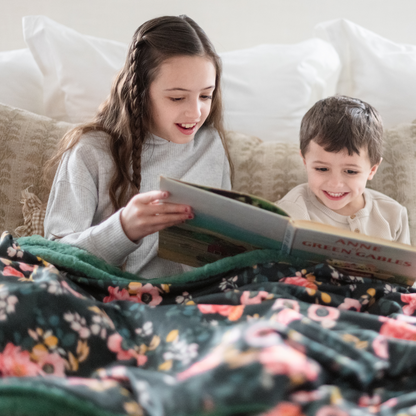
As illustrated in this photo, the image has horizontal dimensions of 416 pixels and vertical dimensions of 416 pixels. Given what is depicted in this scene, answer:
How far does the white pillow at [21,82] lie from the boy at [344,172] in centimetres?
96

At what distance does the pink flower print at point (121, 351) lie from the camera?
2.34 ft

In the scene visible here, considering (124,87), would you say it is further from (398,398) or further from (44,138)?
(398,398)

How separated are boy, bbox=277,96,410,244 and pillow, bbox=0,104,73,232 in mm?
711

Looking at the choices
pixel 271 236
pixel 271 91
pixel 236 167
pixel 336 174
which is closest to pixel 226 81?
pixel 271 91

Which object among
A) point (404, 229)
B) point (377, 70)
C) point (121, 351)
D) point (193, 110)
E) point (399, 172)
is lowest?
point (121, 351)

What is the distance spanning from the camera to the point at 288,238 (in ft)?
2.75

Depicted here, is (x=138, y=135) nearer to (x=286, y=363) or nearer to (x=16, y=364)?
(x=16, y=364)

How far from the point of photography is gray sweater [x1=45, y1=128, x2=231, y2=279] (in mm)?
998

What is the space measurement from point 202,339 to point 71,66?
1129 millimetres

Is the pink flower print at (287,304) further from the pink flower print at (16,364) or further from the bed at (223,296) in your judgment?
the pink flower print at (16,364)

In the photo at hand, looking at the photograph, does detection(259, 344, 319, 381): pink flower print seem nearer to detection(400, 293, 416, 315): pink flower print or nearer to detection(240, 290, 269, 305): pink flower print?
detection(240, 290, 269, 305): pink flower print

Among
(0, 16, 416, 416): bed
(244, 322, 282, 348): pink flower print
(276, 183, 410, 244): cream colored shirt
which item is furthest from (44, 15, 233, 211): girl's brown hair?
(244, 322, 282, 348): pink flower print

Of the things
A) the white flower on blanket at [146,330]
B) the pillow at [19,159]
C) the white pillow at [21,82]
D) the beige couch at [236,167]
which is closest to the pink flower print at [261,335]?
the white flower on blanket at [146,330]

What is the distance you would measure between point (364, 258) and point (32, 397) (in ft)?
2.04
